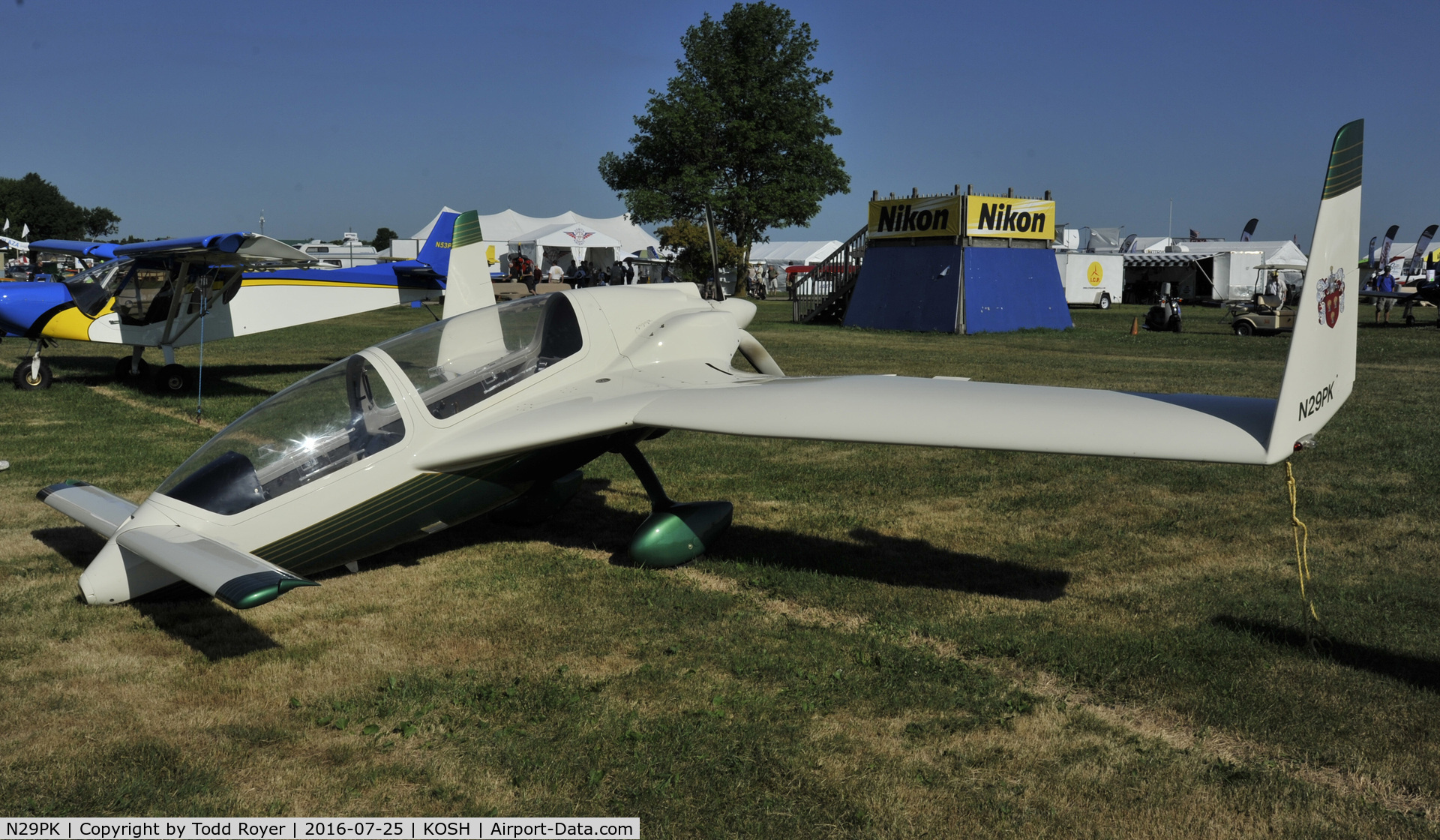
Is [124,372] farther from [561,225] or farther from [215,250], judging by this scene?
[561,225]

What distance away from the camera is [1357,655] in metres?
4.91

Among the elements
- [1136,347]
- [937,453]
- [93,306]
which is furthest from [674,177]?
[937,453]

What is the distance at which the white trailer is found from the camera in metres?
45.9

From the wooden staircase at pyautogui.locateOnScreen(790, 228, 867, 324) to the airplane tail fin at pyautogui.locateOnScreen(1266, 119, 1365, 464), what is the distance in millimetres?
27958

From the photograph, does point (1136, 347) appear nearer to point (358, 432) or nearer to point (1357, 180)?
point (1357, 180)

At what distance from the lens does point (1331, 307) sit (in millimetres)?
4707

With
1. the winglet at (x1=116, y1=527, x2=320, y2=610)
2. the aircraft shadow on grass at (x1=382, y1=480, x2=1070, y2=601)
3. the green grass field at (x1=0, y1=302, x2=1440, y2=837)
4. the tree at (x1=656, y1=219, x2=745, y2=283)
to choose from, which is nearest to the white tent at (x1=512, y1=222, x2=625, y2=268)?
the tree at (x1=656, y1=219, x2=745, y2=283)

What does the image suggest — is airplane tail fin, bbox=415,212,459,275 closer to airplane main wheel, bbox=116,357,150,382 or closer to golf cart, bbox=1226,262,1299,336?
airplane main wheel, bbox=116,357,150,382

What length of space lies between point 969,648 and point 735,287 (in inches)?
2116

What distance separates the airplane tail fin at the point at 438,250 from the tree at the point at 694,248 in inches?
1484

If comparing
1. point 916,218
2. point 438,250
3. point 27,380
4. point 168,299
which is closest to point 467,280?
point 168,299

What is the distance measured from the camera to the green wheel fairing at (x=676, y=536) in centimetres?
653

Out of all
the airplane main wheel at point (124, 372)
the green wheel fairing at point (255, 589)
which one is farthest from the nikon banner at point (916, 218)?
the green wheel fairing at point (255, 589)

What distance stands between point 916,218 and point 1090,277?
21.4m
